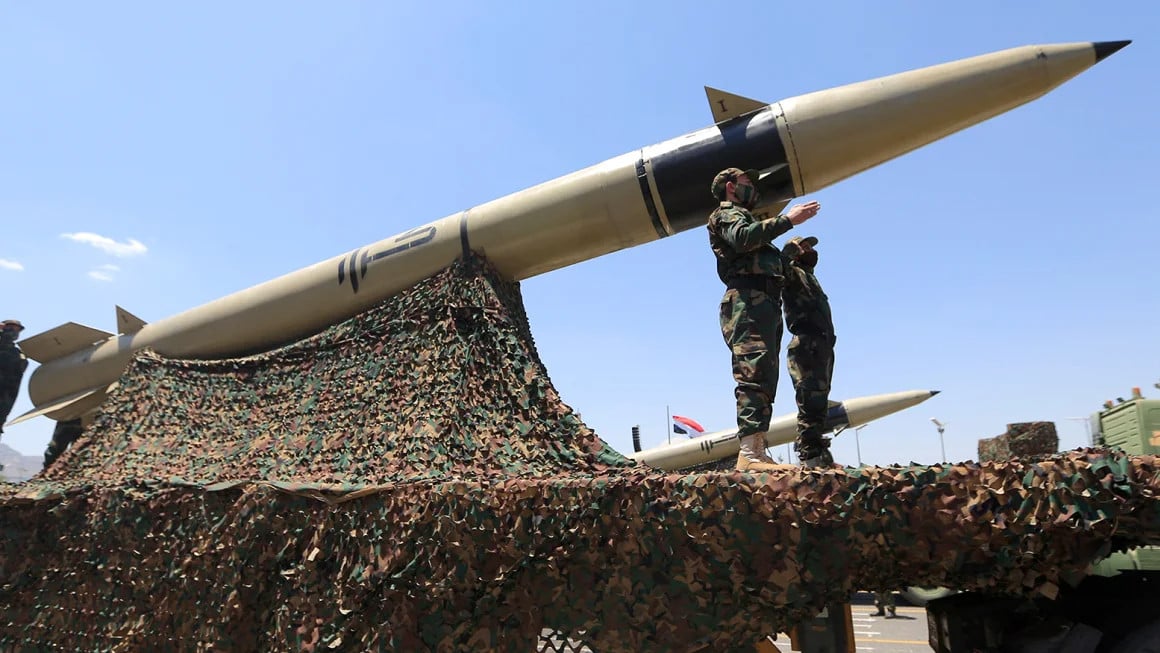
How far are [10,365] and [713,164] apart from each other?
21.6 feet

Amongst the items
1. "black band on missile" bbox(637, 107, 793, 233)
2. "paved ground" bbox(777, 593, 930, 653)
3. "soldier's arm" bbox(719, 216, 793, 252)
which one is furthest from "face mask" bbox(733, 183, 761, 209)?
"paved ground" bbox(777, 593, 930, 653)

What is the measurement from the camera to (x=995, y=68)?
3.46 m

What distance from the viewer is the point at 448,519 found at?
2.85 meters

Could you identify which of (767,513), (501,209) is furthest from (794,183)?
(767,513)

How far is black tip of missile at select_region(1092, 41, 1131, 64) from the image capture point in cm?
322

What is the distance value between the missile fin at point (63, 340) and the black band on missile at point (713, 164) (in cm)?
484

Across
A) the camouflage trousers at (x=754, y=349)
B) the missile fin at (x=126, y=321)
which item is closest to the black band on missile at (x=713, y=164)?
the camouflage trousers at (x=754, y=349)

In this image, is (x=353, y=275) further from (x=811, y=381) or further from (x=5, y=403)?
(x=5, y=403)

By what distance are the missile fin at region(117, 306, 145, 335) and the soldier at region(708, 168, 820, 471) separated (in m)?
4.93

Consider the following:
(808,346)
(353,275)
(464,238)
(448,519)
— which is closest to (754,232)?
(808,346)

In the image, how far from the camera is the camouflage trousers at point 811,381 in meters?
3.52

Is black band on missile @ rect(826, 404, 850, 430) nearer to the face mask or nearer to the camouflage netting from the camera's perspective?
the camouflage netting

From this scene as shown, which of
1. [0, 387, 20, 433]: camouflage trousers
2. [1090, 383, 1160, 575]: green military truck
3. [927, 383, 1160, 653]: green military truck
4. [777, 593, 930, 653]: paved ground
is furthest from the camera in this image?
[777, 593, 930, 653]: paved ground

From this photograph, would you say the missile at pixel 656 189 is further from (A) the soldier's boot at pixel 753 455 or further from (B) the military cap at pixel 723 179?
(A) the soldier's boot at pixel 753 455
